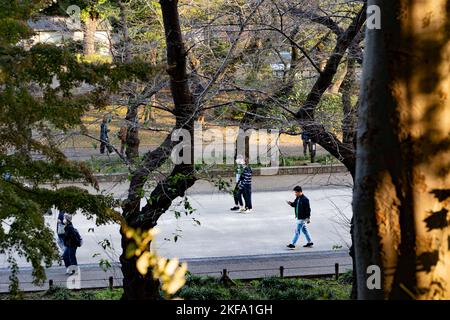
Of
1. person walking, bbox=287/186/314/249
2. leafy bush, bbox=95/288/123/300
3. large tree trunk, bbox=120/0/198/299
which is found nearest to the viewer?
large tree trunk, bbox=120/0/198/299

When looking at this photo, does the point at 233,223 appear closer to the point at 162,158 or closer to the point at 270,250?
the point at 270,250

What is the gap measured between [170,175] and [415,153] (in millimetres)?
7202

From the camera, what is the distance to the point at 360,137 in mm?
2947

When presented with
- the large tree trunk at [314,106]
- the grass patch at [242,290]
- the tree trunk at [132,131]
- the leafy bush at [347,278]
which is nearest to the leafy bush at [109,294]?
the grass patch at [242,290]

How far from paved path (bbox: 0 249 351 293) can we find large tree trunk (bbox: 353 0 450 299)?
34.5 feet

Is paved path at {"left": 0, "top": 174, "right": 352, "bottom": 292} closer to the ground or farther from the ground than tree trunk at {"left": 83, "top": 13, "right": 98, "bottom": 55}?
closer to the ground

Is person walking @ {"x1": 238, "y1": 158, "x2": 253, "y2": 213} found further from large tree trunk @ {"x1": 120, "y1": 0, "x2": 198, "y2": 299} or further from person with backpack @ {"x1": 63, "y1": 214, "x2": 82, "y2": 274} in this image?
large tree trunk @ {"x1": 120, "y1": 0, "x2": 198, "y2": 299}

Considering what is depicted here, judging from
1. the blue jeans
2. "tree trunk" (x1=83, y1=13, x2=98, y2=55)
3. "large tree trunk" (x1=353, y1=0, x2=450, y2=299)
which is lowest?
the blue jeans

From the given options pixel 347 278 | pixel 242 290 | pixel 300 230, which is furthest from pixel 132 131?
pixel 300 230

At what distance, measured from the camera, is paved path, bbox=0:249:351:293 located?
1305 centimetres

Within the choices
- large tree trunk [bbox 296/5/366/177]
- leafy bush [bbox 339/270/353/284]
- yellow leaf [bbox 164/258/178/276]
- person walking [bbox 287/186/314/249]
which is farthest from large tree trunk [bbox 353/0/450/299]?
person walking [bbox 287/186/314/249]

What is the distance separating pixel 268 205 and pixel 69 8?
967 centimetres

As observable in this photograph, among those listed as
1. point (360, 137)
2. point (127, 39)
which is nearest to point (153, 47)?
point (127, 39)

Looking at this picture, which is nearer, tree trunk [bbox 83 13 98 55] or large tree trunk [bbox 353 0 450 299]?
large tree trunk [bbox 353 0 450 299]
